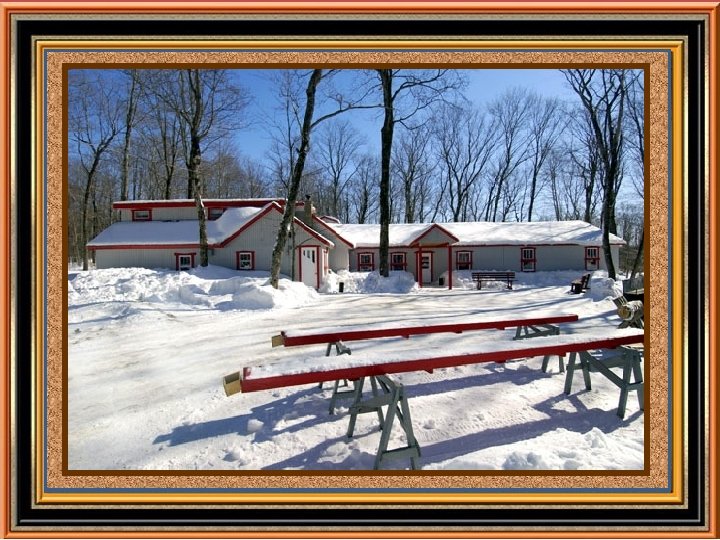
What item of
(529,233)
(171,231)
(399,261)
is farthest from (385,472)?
(529,233)

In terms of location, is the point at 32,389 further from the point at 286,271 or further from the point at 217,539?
the point at 286,271

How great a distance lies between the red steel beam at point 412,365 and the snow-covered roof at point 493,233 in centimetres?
2059

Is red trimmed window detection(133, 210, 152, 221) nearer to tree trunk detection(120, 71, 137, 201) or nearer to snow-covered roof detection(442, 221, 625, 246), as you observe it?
tree trunk detection(120, 71, 137, 201)

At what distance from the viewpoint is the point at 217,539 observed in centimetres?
209

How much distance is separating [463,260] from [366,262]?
7609mm

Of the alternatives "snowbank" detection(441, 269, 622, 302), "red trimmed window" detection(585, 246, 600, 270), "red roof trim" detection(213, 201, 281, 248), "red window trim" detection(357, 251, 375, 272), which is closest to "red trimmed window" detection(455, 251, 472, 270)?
"snowbank" detection(441, 269, 622, 302)

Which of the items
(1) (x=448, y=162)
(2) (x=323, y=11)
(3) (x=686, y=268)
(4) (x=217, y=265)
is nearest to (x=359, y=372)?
(3) (x=686, y=268)

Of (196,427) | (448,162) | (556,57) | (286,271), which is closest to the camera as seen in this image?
(556,57)

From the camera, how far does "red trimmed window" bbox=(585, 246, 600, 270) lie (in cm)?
2562

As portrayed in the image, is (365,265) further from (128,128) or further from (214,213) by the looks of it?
(128,128)

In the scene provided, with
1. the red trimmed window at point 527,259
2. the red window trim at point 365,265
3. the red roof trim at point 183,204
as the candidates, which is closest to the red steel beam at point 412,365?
the red roof trim at point 183,204

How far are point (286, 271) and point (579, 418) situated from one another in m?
16.6

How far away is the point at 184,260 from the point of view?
19625 mm

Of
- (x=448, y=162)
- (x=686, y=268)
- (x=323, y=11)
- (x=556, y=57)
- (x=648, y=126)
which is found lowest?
(x=686, y=268)
